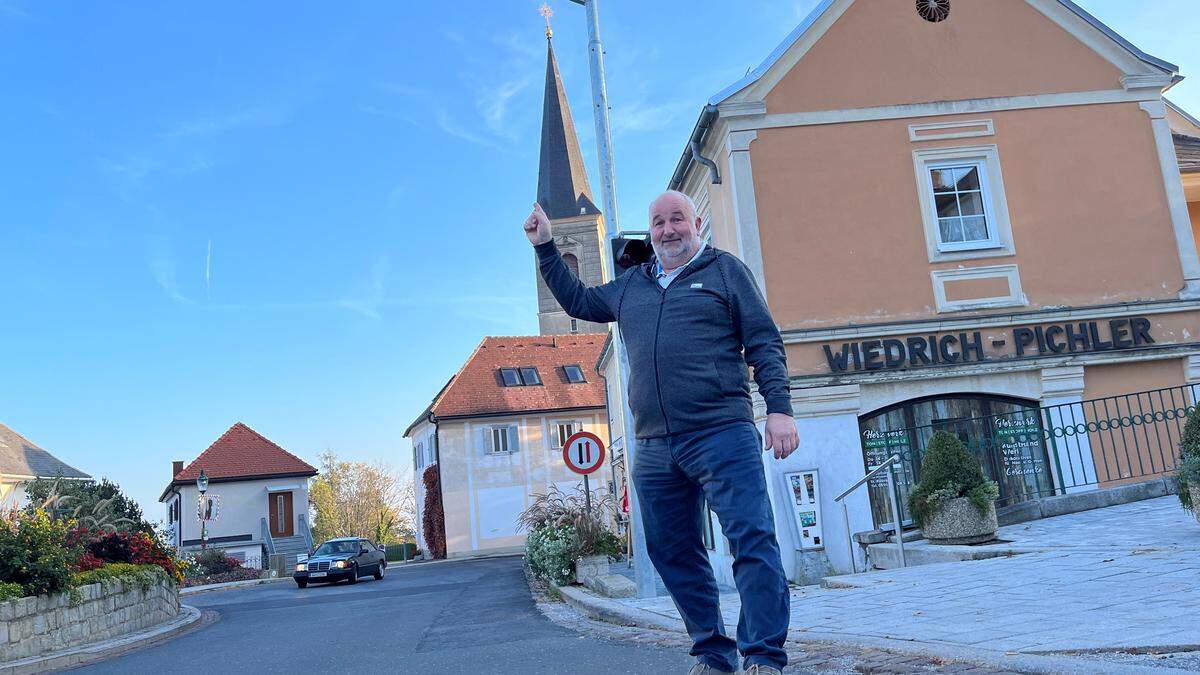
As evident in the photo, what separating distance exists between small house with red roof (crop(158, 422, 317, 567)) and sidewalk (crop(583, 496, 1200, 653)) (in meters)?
38.9

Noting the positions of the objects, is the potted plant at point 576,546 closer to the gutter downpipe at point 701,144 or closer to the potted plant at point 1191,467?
the gutter downpipe at point 701,144

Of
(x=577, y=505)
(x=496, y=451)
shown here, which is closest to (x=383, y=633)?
(x=577, y=505)

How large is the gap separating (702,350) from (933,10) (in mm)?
11512

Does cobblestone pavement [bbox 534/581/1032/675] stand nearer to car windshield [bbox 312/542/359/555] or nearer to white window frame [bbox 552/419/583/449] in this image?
car windshield [bbox 312/542/359/555]

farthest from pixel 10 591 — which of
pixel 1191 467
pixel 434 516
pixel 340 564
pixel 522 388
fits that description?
pixel 522 388

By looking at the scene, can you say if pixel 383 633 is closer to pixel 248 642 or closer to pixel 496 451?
pixel 248 642

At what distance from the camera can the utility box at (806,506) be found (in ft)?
37.2

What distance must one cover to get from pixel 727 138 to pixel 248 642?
8311 millimetres

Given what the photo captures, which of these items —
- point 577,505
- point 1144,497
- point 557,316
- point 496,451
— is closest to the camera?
point 1144,497

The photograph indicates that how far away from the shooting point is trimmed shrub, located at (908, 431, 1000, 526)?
921cm

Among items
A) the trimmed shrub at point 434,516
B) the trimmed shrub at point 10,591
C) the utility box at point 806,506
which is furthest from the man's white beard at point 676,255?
the trimmed shrub at point 434,516

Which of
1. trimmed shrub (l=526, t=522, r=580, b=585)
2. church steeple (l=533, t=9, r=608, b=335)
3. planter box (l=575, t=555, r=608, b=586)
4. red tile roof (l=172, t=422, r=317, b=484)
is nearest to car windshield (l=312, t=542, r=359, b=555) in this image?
trimmed shrub (l=526, t=522, r=580, b=585)

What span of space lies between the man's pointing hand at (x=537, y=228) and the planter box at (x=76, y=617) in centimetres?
742

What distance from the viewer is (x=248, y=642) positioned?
33.0 ft
